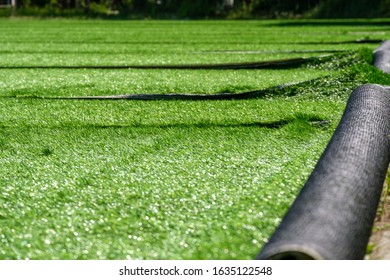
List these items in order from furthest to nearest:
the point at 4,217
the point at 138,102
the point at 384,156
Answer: the point at 138,102 < the point at 384,156 < the point at 4,217

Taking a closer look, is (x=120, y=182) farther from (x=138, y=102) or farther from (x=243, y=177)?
(x=138, y=102)

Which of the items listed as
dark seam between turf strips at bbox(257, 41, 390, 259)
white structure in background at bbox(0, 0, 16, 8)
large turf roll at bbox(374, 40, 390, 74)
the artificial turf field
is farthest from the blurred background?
dark seam between turf strips at bbox(257, 41, 390, 259)

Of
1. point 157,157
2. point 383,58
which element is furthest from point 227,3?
point 157,157

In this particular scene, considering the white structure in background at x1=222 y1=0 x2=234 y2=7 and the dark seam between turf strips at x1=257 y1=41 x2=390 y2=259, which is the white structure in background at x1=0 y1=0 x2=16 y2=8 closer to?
the white structure in background at x1=222 y1=0 x2=234 y2=7

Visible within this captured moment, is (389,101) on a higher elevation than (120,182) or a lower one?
higher

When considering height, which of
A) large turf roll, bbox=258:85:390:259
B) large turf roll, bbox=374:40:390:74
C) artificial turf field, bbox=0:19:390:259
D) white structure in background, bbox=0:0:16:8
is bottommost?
white structure in background, bbox=0:0:16:8

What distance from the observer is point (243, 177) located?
2.88 meters

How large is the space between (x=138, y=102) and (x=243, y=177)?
2001 millimetres

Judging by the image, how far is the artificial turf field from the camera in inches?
87.5

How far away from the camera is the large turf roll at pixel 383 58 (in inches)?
212

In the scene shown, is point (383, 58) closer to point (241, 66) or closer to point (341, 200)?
point (241, 66)

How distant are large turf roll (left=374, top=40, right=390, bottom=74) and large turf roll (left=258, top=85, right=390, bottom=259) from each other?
7.87 feet

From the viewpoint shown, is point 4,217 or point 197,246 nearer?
point 197,246

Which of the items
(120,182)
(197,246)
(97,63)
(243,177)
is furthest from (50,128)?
(97,63)
